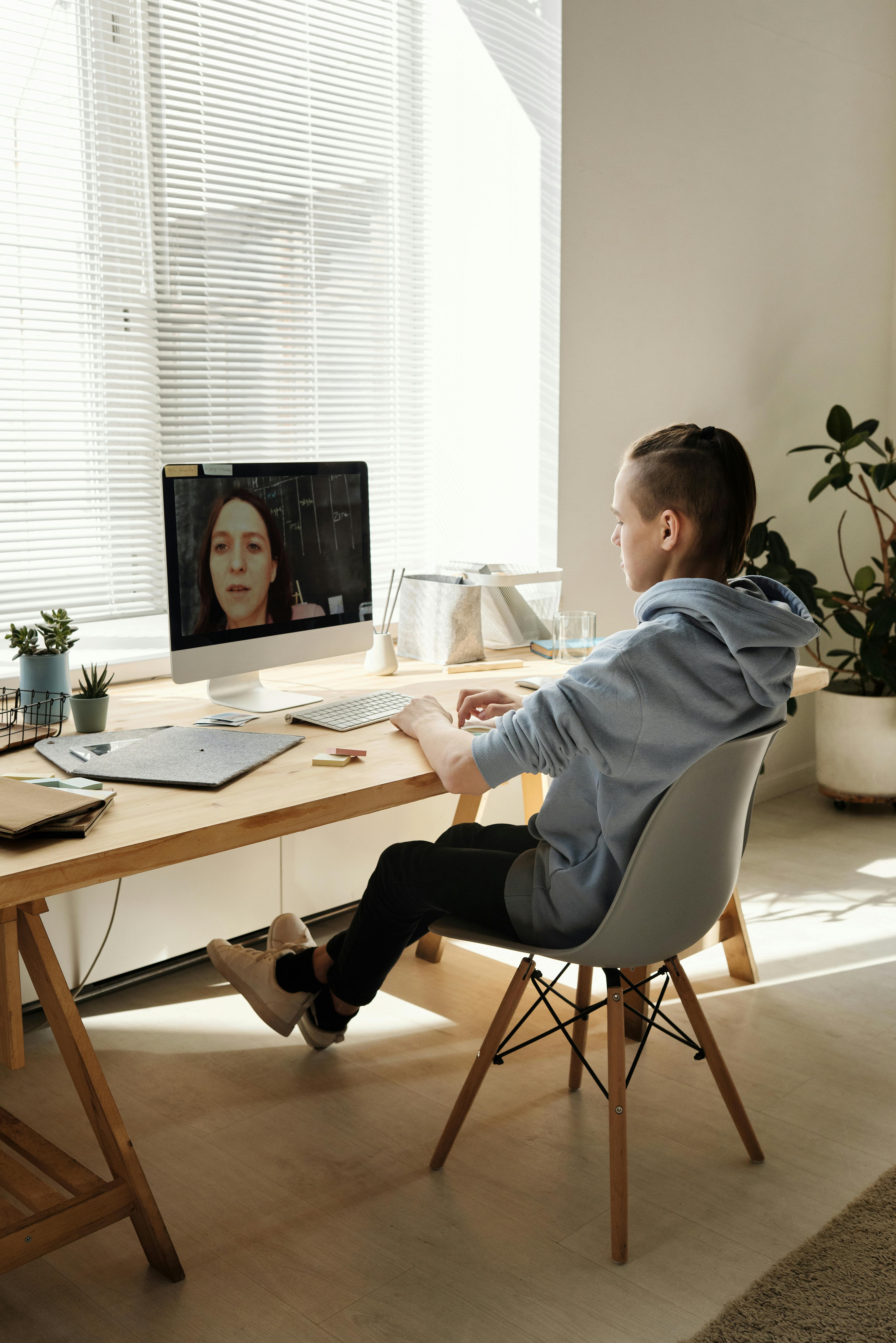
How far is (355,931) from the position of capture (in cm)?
201

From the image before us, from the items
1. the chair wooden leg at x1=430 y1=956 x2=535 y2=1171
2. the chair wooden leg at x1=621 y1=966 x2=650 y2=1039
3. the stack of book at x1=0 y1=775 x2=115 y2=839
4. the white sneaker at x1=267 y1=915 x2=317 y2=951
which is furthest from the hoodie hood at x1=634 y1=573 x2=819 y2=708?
the white sneaker at x1=267 y1=915 x2=317 y2=951

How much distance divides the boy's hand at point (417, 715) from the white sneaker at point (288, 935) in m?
0.49

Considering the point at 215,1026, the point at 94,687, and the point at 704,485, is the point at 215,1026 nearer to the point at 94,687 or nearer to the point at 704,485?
the point at 94,687

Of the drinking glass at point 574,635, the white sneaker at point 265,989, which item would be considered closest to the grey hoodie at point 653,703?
the white sneaker at point 265,989

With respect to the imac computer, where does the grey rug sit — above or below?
below

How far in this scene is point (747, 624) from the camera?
4.98 feet

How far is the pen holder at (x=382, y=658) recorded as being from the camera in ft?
8.11

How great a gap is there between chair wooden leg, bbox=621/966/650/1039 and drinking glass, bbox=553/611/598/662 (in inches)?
27.3

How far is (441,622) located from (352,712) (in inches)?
23.0

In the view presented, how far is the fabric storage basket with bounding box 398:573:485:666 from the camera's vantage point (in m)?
2.60

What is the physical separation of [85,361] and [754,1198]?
206 cm

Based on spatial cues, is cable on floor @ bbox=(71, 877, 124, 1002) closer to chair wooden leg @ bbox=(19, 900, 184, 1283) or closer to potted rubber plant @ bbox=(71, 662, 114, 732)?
potted rubber plant @ bbox=(71, 662, 114, 732)

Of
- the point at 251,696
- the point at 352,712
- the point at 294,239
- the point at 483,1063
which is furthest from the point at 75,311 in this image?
the point at 483,1063

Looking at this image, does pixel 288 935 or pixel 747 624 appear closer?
pixel 747 624
